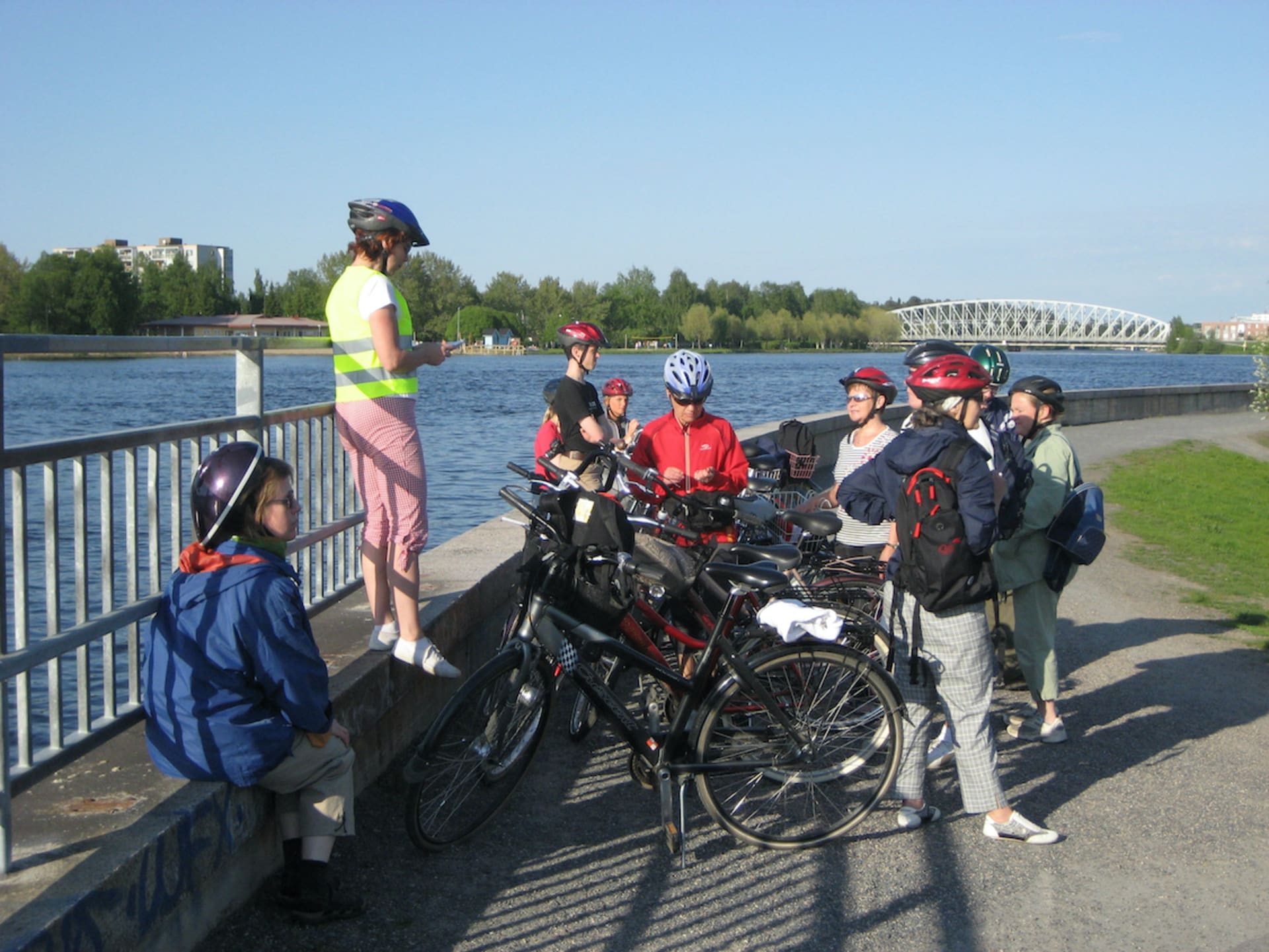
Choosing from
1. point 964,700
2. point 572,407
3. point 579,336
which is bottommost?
point 964,700

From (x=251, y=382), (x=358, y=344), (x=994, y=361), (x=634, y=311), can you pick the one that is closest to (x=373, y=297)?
(x=358, y=344)

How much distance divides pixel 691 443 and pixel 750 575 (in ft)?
4.53

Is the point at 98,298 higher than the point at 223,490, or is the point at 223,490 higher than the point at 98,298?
the point at 98,298

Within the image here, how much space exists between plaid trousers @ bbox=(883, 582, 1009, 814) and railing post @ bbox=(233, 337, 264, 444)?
2.65 m

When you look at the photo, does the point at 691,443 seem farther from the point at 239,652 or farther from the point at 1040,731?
the point at 239,652

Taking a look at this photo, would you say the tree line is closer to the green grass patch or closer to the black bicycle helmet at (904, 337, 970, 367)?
the green grass patch

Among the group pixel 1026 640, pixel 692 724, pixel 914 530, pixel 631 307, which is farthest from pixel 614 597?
pixel 631 307

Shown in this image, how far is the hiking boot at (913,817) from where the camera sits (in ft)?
16.5

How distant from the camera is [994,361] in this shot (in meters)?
7.07

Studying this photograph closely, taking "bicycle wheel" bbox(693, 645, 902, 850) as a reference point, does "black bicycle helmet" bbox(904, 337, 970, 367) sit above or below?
above

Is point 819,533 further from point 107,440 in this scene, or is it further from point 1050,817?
point 107,440

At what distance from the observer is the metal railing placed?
3.27 m

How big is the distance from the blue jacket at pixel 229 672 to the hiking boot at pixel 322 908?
476 millimetres

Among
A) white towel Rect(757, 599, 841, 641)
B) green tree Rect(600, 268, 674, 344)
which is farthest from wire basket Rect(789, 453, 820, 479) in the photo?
green tree Rect(600, 268, 674, 344)
